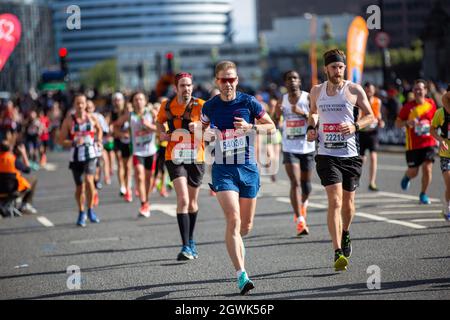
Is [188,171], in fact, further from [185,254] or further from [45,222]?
[45,222]

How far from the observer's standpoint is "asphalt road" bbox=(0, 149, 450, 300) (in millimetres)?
8797

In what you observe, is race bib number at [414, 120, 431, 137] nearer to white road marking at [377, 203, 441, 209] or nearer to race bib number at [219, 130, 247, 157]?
white road marking at [377, 203, 441, 209]

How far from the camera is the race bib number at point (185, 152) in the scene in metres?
11.5

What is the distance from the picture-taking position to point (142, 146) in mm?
17109

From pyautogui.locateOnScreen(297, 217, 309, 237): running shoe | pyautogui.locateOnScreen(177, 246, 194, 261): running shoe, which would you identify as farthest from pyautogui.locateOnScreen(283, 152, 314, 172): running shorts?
pyautogui.locateOnScreen(177, 246, 194, 261): running shoe

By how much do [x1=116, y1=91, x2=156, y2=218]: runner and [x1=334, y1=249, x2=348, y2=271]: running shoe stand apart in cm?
725

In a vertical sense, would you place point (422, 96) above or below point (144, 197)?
above

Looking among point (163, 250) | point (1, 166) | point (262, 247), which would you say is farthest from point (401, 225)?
point (1, 166)

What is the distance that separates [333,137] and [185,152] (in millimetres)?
2295

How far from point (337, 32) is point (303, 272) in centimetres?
16174
